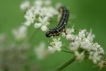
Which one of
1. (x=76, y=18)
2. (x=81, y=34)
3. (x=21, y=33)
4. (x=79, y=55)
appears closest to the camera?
(x=79, y=55)

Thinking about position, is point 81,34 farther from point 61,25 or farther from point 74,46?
point 61,25

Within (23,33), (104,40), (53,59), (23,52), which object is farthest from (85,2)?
(23,52)

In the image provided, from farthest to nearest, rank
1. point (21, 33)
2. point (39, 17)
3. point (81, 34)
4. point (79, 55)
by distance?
1. point (21, 33)
2. point (39, 17)
3. point (81, 34)
4. point (79, 55)

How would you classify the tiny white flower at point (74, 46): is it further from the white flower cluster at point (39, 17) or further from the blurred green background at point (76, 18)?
the blurred green background at point (76, 18)

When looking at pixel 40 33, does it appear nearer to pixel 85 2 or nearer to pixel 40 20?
pixel 85 2

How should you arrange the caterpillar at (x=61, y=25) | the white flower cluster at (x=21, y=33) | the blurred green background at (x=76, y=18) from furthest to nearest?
the blurred green background at (x=76, y=18) < the white flower cluster at (x=21, y=33) < the caterpillar at (x=61, y=25)

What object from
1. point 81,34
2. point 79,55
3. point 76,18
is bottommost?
point 79,55

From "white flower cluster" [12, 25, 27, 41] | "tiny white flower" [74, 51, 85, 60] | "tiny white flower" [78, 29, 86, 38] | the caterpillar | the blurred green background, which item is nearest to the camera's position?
"tiny white flower" [74, 51, 85, 60]

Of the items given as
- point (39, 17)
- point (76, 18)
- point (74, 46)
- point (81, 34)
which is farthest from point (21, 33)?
point (76, 18)

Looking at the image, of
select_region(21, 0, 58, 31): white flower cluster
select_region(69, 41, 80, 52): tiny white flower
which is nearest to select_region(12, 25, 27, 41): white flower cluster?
select_region(21, 0, 58, 31): white flower cluster

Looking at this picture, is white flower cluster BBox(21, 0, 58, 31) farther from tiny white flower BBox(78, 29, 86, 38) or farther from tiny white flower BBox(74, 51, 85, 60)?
tiny white flower BBox(74, 51, 85, 60)

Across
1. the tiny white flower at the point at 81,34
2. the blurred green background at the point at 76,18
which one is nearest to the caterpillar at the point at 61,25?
the tiny white flower at the point at 81,34

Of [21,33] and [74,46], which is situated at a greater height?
[21,33]
